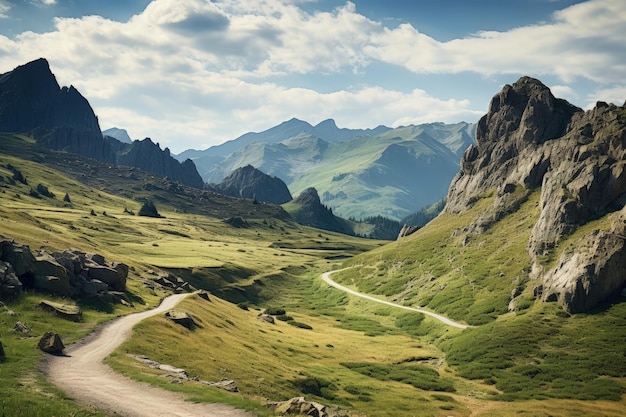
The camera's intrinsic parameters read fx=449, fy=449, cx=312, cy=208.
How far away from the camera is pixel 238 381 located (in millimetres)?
51438

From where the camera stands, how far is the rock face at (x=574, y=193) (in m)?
95.9

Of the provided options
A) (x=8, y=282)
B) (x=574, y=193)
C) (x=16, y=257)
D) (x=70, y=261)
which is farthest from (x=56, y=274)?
(x=574, y=193)

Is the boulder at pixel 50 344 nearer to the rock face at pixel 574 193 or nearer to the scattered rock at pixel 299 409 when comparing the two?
the scattered rock at pixel 299 409

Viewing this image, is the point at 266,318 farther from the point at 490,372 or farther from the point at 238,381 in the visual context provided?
the point at 238,381

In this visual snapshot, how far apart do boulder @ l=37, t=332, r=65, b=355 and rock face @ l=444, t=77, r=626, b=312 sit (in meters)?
96.2

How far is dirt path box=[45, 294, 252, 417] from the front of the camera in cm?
3347

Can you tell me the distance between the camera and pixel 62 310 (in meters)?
57.2

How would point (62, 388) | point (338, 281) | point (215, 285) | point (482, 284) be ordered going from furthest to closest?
1. point (338, 281)
2. point (215, 285)
3. point (482, 284)
4. point (62, 388)

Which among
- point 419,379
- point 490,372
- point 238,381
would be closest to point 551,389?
point 490,372


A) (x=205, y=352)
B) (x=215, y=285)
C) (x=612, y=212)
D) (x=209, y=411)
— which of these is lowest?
(x=215, y=285)

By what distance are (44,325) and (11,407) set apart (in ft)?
88.7

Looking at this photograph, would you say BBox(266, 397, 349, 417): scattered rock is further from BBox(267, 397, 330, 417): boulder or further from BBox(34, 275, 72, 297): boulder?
BBox(34, 275, 72, 297): boulder

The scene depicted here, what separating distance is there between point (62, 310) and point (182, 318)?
1795 centimetres

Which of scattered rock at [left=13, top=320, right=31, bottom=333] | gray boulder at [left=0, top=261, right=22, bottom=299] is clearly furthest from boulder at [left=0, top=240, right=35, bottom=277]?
scattered rock at [left=13, top=320, right=31, bottom=333]
